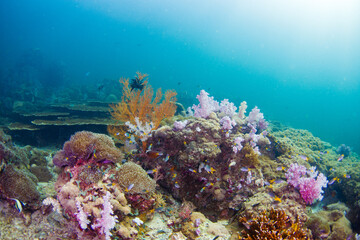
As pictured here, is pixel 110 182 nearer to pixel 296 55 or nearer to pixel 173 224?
pixel 173 224

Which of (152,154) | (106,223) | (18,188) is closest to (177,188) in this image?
(152,154)

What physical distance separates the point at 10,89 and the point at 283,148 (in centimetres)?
3464

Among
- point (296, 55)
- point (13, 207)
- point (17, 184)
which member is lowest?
point (13, 207)

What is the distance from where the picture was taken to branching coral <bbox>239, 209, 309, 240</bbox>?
3.00 metres

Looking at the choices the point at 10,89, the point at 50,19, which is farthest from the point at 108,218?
the point at 50,19

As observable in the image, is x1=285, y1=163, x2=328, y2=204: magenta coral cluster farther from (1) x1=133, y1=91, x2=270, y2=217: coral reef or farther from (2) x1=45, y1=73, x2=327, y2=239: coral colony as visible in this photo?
(1) x1=133, y1=91, x2=270, y2=217: coral reef

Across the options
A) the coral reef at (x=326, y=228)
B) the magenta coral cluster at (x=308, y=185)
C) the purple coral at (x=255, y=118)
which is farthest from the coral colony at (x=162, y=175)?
the purple coral at (x=255, y=118)

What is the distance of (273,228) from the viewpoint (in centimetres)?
316

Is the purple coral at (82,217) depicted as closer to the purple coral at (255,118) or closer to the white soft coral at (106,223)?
the white soft coral at (106,223)

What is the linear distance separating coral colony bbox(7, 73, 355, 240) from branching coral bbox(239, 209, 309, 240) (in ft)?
0.05

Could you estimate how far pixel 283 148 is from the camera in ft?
22.1

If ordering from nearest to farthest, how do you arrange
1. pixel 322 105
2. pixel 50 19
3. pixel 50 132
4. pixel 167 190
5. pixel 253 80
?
1. pixel 167 190
2. pixel 50 132
3. pixel 322 105
4. pixel 253 80
5. pixel 50 19

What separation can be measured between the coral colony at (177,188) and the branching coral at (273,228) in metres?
Answer: 0.02

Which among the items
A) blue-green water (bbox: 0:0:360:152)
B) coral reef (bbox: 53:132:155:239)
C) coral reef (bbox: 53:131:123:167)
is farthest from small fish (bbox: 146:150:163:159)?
blue-green water (bbox: 0:0:360:152)
